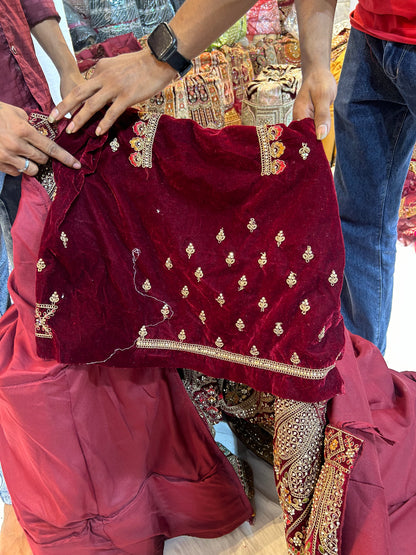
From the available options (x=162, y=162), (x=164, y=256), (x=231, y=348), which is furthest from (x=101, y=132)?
(x=231, y=348)

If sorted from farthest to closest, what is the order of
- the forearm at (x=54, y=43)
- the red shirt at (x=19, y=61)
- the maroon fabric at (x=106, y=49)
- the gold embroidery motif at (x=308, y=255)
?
the maroon fabric at (x=106, y=49) → the forearm at (x=54, y=43) → the red shirt at (x=19, y=61) → the gold embroidery motif at (x=308, y=255)

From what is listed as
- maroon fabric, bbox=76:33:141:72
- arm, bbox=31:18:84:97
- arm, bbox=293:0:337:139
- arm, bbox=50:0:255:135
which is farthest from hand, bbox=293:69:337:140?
maroon fabric, bbox=76:33:141:72

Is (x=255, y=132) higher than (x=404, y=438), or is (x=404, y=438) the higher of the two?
(x=255, y=132)

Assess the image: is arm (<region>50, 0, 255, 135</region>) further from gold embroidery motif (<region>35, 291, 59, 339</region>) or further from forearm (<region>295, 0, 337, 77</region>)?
gold embroidery motif (<region>35, 291, 59, 339</region>)

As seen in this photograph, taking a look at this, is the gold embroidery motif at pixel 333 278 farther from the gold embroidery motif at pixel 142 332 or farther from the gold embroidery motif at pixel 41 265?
the gold embroidery motif at pixel 41 265

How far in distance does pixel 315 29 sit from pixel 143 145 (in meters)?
0.37

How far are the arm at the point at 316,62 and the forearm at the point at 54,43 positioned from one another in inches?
22.0

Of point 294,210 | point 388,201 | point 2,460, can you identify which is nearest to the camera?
point 294,210

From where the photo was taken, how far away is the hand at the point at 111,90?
676mm

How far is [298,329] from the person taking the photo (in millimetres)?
639

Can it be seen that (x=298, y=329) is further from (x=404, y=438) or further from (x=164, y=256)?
(x=404, y=438)

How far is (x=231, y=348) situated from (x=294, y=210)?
23 centimetres

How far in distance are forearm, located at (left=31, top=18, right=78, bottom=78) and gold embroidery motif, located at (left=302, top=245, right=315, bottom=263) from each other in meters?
0.80

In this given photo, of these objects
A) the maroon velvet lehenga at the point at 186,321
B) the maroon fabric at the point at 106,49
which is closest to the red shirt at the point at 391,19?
the maroon velvet lehenga at the point at 186,321
